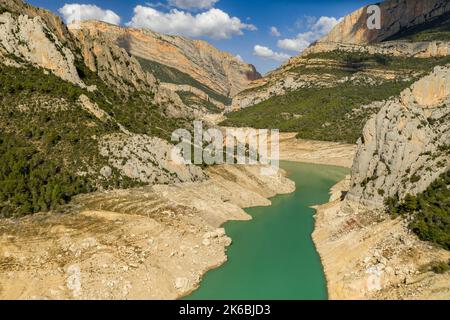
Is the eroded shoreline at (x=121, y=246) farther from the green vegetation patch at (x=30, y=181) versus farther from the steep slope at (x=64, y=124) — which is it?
the steep slope at (x=64, y=124)

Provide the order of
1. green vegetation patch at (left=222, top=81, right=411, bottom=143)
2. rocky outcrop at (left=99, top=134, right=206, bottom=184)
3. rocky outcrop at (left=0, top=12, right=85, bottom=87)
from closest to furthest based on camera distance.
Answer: rocky outcrop at (left=99, top=134, right=206, bottom=184)
rocky outcrop at (left=0, top=12, right=85, bottom=87)
green vegetation patch at (left=222, top=81, right=411, bottom=143)

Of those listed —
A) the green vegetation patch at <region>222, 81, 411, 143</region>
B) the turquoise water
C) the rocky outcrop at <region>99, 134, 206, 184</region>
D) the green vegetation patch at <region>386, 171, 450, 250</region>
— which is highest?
the green vegetation patch at <region>222, 81, 411, 143</region>

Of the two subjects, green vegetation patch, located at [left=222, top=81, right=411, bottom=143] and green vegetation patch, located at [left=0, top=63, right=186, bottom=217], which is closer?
green vegetation patch, located at [left=0, top=63, right=186, bottom=217]

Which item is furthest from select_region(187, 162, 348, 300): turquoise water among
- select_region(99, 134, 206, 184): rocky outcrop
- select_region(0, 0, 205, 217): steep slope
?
select_region(0, 0, 205, 217): steep slope

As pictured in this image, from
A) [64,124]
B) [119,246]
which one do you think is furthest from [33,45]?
[119,246]

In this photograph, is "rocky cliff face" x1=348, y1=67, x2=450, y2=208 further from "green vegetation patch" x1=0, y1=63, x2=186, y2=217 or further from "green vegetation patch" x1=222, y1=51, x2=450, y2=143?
"green vegetation patch" x1=222, y1=51, x2=450, y2=143

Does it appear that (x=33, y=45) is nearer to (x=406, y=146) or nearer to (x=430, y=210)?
(x=406, y=146)
